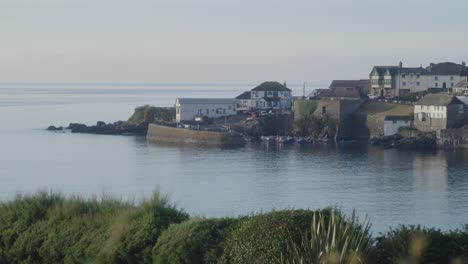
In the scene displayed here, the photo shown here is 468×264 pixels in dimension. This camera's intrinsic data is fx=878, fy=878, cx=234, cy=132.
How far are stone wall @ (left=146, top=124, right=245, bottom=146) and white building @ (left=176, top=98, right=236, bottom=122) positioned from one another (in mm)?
1958

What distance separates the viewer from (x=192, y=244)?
22.4ft

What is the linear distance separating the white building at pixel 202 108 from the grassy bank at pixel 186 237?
27.4m

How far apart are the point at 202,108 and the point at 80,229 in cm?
2866

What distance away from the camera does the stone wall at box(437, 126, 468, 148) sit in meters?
28.1

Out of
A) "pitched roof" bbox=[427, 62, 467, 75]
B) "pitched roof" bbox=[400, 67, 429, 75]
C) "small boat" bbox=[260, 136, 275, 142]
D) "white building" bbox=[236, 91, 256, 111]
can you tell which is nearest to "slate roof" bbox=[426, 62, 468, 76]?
"pitched roof" bbox=[427, 62, 467, 75]

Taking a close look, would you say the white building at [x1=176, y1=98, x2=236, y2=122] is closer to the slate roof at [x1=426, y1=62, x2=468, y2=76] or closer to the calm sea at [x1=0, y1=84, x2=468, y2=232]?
the calm sea at [x1=0, y1=84, x2=468, y2=232]

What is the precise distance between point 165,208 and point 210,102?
1124 inches

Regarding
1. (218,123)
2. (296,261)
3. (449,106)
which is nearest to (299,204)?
(296,261)

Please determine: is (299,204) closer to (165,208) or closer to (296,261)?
(165,208)

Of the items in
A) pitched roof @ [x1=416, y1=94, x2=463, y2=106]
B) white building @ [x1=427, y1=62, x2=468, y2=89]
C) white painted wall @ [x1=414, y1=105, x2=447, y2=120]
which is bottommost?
white painted wall @ [x1=414, y1=105, x2=447, y2=120]

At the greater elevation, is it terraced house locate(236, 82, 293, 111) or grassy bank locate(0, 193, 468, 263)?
terraced house locate(236, 82, 293, 111)

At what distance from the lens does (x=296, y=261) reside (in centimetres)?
551

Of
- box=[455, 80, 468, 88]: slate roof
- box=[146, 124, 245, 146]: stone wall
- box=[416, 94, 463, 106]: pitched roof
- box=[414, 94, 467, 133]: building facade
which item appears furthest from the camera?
box=[455, 80, 468, 88]: slate roof

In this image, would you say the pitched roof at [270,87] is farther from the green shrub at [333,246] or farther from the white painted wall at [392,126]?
the green shrub at [333,246]
